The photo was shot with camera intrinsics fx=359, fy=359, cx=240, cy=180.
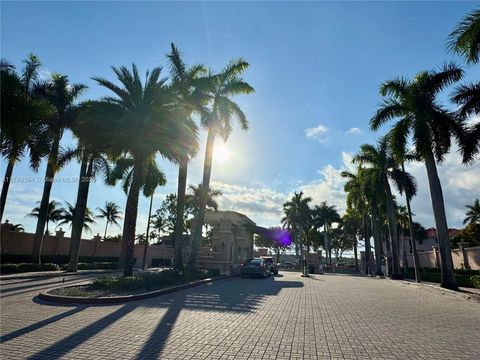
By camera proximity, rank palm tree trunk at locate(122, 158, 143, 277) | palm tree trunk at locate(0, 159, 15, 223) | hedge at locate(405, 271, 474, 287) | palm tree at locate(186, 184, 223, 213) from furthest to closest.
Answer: palm tree at locate(186, 184, 223, 213) → hedge at locate(405, 271, 474, 287) → palm tree trunk at locate(0, 159, 15, 223) → palm tree trunk at locate(122, 158, 143, 277)

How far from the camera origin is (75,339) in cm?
713

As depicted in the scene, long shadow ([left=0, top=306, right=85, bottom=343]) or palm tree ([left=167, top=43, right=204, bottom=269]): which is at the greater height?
palm tree ([left=167, top=43, right=204, bottom=269])

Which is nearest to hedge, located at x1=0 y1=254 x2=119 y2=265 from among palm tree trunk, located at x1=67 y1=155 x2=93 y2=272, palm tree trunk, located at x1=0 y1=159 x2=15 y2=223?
palm tree trunk, located at x1=67 y1=155 x2=93 y2=272

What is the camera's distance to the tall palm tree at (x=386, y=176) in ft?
109

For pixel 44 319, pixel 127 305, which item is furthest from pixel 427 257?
pixel 44 319

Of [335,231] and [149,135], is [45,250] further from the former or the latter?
[335,231]

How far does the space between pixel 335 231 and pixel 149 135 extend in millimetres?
73720

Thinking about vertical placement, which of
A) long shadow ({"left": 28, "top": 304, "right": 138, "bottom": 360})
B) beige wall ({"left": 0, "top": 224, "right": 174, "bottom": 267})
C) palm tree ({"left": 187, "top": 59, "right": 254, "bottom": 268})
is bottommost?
long shadow ({"left": 28, "top": 304, "right": 138, "bottom": 360})

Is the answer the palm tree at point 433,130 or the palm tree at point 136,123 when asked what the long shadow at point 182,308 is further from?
the palm tree at point 433,130

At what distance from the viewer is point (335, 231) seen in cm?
8594

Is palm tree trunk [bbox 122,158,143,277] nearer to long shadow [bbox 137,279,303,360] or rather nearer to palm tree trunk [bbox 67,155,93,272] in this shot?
long shadow [bbox 137,279,303,360]

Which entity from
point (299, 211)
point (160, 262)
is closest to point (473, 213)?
point (299, 211)

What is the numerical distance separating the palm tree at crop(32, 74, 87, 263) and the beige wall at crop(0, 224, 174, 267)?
4.11m

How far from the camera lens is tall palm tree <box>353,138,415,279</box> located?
33.3 m
